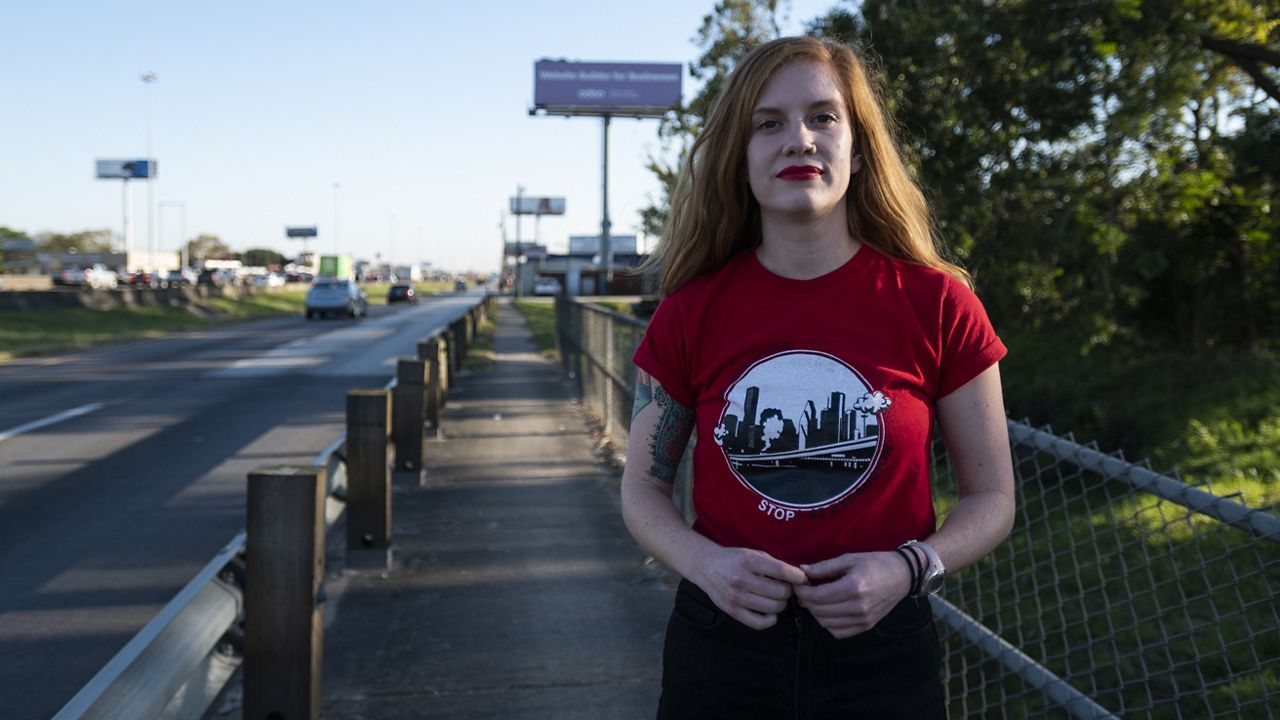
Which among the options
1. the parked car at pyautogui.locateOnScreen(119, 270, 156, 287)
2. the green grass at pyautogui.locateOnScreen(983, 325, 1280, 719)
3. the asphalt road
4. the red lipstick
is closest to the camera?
the red lipstick

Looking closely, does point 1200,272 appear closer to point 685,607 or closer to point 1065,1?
point 1065,1

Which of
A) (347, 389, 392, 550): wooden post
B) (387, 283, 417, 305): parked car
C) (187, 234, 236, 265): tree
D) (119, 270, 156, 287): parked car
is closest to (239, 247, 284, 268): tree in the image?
(187, 234, 236, 265): tree

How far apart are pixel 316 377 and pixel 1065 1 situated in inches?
491

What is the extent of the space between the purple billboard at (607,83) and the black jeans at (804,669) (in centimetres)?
5173

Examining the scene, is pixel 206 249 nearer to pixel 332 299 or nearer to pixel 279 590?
pixel 332 299

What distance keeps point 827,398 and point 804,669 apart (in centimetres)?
43

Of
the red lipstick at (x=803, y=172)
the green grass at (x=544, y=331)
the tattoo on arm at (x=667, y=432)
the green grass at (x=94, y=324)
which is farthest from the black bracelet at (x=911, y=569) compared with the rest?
the green grass at (x=94, y=324)

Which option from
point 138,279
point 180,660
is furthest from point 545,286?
point 180,660

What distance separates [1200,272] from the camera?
14.0m

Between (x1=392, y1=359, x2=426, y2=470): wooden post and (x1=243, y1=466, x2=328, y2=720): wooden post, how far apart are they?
15.3 ft

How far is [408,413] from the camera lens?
840 centimetres

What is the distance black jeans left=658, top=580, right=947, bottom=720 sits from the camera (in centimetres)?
190

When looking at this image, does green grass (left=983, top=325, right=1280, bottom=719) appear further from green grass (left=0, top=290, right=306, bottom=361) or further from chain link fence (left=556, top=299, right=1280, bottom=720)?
green grass (left=0, top=290, right=306, bottom=361)

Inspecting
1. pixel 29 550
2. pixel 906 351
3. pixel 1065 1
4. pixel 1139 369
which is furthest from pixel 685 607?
pixel 1139 369
